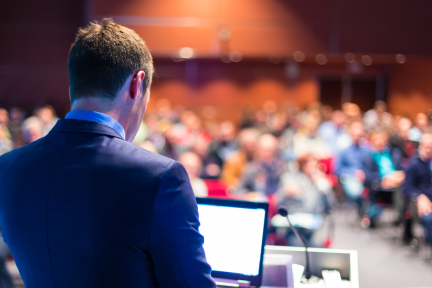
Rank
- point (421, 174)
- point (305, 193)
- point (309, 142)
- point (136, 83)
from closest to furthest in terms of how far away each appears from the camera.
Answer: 1. point (136, 83)
2. point (305, 193)
3. point (421, 174)
4. point (309, 142)

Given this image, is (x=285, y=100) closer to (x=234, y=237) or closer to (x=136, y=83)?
(x=234, y=237)

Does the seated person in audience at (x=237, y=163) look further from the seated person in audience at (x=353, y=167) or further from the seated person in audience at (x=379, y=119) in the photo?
the seated person in audience at (x=379, y=119)

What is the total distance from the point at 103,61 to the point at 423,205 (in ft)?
14.2

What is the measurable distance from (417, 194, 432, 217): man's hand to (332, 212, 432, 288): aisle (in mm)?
630

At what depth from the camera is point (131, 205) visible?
2.34 feet

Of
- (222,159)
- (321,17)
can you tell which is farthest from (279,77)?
(222,159)

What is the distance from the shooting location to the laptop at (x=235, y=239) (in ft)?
4.60

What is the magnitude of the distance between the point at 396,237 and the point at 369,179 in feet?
2.86

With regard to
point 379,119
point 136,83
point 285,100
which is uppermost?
point 285,100

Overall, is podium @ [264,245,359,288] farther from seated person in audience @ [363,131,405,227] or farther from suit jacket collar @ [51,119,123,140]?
seated person in audience @ [363,131,405,227]

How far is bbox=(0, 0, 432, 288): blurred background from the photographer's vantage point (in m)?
4.37

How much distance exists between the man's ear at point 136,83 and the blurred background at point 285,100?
2847 mm

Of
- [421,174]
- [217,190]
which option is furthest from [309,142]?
[217,190]

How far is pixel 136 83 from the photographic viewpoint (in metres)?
0.84
